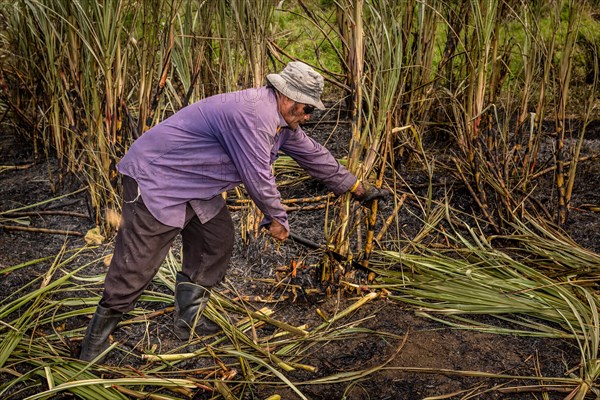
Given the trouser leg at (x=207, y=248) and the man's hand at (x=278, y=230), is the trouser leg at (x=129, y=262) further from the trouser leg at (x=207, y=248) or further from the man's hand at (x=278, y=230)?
the man's hand at (x=278, y=230)

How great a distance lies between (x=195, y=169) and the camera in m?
3.00

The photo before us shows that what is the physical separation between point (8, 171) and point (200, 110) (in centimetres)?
312

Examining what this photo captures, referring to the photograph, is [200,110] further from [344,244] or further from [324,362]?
[324,362]

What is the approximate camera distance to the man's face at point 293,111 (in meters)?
2.93

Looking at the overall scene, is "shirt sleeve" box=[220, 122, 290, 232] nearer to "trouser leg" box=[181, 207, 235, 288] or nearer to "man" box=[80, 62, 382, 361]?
"man" box=[80, 62, 382, 361]

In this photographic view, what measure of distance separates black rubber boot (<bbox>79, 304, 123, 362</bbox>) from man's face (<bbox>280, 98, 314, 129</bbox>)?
1164 millimetres

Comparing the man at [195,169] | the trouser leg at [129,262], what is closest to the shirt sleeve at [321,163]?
the man at [195,169]

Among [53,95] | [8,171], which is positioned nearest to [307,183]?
[53,95]

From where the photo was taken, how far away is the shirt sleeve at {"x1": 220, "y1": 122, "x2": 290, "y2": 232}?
2826 mm

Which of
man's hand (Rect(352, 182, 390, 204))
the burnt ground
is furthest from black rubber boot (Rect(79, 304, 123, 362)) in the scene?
man's hand (Rect(352, 182, 390, 204))

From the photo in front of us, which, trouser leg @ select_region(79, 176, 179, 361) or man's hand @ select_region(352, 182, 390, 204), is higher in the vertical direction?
man's hand @ select_region(352, 182, 390, 204)

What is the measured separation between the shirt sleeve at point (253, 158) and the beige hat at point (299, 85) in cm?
20

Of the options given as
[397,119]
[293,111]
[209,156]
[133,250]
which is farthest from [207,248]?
[397,119]

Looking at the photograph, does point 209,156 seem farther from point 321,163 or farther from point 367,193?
point 367,193
